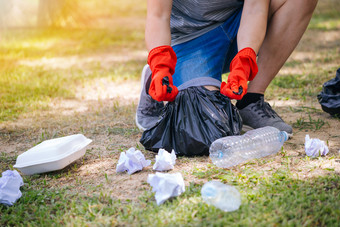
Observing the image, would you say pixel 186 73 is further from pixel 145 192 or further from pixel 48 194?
pixel 48 194

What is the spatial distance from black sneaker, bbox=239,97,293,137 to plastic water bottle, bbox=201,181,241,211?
2.73ft

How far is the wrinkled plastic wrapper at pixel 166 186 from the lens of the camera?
1.57m

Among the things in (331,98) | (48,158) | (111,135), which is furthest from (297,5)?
(48,158)

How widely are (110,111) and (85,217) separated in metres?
1.60

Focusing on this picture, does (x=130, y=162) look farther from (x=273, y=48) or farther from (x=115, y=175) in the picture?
(x=273, y=48)

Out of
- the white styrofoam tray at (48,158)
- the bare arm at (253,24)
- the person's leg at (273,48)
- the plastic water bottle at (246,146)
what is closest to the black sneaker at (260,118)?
the person's leg at (273,48)

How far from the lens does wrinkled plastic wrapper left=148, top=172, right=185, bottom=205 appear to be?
1573mm

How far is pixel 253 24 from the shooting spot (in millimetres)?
2189

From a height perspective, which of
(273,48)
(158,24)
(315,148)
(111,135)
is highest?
(158,24)

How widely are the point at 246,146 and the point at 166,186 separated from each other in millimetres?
637

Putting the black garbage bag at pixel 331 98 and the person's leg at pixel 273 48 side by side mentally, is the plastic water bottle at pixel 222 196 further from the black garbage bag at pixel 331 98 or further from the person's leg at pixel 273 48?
the black garbage bag at pixel 331 98

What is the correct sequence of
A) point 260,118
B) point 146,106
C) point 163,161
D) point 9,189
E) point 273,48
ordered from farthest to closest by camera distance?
point 146,106 < point 273,48 < point 260,118 < point 163,161 < point 9,189

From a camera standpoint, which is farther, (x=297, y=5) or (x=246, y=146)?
(x=297, y=5)

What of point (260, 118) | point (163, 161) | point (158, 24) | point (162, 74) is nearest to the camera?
point (163, 161)
